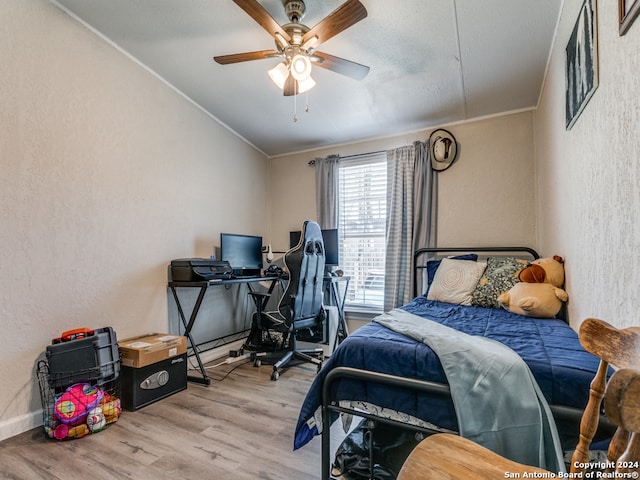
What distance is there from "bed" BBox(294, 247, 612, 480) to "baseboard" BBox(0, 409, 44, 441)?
1.68m

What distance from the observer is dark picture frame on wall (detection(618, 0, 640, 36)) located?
892mm

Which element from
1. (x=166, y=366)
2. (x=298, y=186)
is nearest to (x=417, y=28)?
(x=298, y=186)

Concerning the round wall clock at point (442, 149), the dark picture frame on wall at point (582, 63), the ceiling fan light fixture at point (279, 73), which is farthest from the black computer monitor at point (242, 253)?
the dark picture frame on wall at point (582, 63)

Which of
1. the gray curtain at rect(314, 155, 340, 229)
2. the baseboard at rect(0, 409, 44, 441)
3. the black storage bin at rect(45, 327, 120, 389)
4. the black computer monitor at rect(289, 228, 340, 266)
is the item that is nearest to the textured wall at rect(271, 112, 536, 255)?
the gray curtain at rect(314, 155, 340, 229)

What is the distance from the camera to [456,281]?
8.52ft

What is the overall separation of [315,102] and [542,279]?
231 centimetres

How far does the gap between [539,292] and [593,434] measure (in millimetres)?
1549

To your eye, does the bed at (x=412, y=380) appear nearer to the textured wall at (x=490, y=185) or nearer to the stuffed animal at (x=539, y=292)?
the stuffed animal at (x=539, y=292)

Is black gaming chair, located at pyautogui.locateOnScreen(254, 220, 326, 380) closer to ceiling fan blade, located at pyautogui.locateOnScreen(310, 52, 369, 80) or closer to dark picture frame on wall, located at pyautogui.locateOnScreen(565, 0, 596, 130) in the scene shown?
ceiling fan blade, located at pyautogui.locateOnScreen(310, 52, 369, 80)

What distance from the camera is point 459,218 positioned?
3184mm

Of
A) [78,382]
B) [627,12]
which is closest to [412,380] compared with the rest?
[627,12]

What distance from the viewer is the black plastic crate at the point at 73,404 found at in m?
1.78

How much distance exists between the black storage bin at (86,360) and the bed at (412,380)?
1432 millimetres

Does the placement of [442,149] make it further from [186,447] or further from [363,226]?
[186,447]
